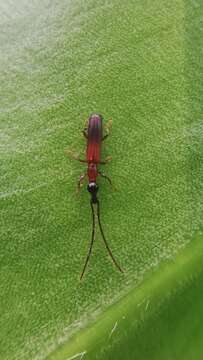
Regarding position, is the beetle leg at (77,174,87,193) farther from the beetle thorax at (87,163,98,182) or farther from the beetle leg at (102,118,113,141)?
the beetle leg at (102,118,113,141)

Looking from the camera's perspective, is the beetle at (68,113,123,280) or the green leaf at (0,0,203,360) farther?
the beetle at (68,113,123,280)

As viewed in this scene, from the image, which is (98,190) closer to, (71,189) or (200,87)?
(71,189)

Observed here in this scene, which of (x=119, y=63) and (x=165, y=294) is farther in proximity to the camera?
(x=119, y=63)

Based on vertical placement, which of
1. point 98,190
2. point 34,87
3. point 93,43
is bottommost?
point 98,190

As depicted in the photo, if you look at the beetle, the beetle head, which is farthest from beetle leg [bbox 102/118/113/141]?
the beetle head

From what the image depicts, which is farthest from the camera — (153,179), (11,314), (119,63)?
(119,63)

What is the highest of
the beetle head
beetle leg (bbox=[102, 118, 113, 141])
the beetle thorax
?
beetle leg (bbox=[102, 118, 113, 141])

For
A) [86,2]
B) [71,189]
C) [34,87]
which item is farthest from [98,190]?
[86,2]

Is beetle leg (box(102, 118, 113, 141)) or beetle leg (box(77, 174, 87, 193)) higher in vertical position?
beetle leg (box(102, 118, 113, 141))
